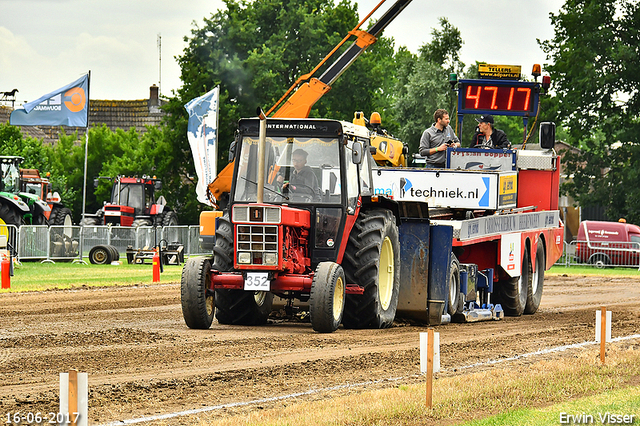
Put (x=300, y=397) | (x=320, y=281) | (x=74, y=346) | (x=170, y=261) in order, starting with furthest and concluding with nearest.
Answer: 1. (x=170, y=261)
2. (x=320, y=281)
3. (x=74, y=346)
4. (x=300, y=397)

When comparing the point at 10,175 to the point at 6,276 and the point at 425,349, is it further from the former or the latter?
the point at 425,349

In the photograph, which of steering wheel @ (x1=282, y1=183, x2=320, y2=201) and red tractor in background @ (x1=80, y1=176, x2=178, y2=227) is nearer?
steering wheel @ (x1=282, y1=183, x2=320, y2=201)

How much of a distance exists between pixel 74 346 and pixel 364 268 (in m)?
3.70

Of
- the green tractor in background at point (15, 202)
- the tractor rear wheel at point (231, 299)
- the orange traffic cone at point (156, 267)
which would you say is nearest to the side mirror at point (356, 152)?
the tractor rear wheel at point (231, 299)

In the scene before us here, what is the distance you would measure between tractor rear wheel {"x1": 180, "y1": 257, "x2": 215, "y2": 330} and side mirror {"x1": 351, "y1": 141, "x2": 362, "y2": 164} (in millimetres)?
2182

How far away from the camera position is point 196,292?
12.1 meters

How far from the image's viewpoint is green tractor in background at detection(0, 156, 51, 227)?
32125mm

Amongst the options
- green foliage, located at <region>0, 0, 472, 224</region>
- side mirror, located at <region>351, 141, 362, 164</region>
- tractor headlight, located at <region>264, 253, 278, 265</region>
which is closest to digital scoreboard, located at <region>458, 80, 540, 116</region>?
side mirror, located at <region>351, 141, 362, 164</region>

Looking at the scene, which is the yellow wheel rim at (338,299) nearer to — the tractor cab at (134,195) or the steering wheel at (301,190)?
the steering wheel at (301,190)

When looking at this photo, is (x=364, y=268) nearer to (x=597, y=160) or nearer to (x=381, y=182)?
(x=381, y=182)

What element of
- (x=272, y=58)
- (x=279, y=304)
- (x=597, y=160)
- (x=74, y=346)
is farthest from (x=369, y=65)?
(x=74, y=346)

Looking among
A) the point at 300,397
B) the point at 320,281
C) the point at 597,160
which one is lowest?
the point at 300,397

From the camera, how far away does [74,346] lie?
10.7m

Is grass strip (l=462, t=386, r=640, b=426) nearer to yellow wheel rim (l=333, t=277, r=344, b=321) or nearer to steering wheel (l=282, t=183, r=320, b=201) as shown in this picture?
yellow wheel rim (l=333, t=277, r=344, b=321)
